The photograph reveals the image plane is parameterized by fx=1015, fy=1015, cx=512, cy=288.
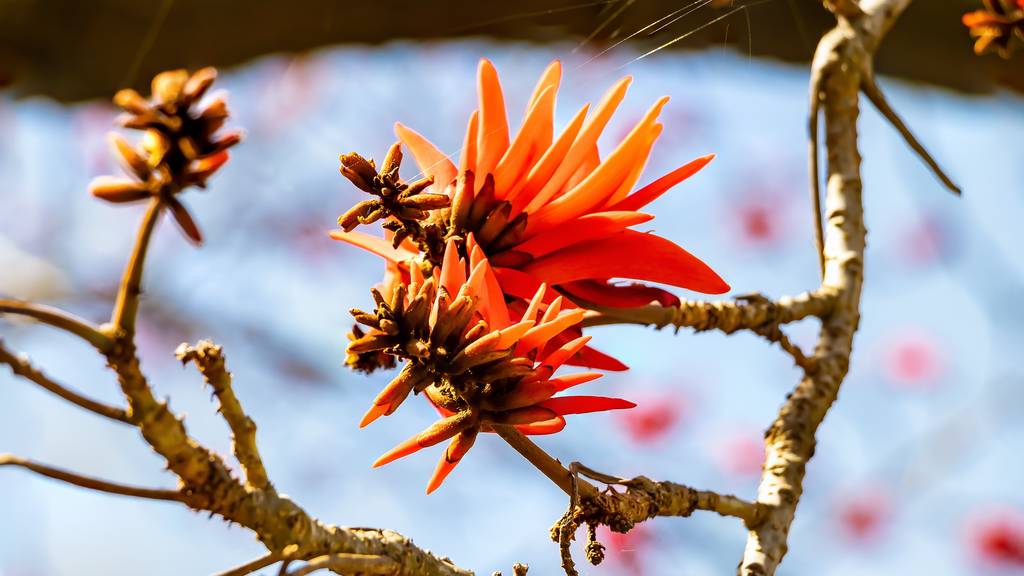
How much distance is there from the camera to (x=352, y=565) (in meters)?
0.37

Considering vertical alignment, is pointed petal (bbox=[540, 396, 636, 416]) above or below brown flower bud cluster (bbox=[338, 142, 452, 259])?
below

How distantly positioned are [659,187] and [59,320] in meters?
0.28

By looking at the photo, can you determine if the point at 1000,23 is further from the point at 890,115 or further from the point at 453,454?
the point at 453,454

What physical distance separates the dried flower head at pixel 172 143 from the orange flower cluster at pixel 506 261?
4.7 inches

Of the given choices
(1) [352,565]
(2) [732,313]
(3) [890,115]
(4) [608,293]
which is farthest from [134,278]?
(3) [890,115]

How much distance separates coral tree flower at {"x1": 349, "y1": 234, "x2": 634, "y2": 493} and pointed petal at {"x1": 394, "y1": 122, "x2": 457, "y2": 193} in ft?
0.22

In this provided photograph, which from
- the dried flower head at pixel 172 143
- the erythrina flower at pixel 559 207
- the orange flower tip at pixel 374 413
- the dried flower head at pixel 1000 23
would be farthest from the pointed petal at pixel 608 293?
the dried flower head at pixel 1000 23

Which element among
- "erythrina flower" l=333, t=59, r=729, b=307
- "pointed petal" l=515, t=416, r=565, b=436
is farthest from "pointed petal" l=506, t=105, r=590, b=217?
"pointed petal" l=515, t=416, r=565, b=436

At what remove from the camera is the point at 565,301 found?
49 centimetres

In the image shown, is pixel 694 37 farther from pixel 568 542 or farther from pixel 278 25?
pixel 568 542

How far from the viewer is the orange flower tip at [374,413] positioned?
42 centimetres

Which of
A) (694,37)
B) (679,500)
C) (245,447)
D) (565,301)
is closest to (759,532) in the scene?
(679,500)

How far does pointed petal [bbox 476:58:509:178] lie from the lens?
49 centimetres

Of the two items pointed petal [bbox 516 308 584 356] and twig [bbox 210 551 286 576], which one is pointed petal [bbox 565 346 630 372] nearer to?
pointed petal [bbox 516 308 584 356]
